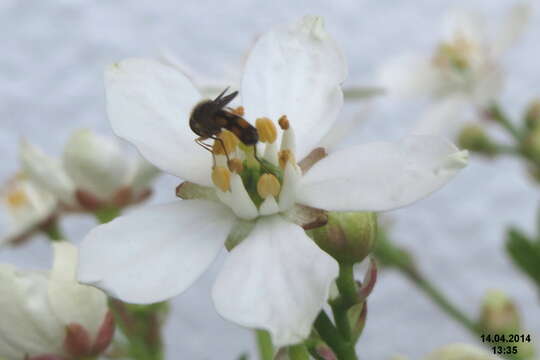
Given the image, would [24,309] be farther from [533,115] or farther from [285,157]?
[533,115]

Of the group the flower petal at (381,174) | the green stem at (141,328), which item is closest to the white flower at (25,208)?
the green stem at (141,328)

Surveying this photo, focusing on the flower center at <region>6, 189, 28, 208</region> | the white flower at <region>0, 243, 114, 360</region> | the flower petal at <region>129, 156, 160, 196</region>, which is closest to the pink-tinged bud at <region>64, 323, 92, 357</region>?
the white flower at <region>0, 243, 114, 360</region>

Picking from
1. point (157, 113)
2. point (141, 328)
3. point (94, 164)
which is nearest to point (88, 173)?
point (94, 164)

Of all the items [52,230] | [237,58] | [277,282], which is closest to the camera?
[277,282]

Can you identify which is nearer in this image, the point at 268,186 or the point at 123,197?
the point at 268,186

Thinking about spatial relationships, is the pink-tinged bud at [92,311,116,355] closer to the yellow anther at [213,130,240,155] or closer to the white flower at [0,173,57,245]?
the yellow anther at [213,130,240,155]

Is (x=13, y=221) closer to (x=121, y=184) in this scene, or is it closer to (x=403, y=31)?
(x=121, y=184)

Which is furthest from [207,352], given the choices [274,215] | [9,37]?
[274,215]
